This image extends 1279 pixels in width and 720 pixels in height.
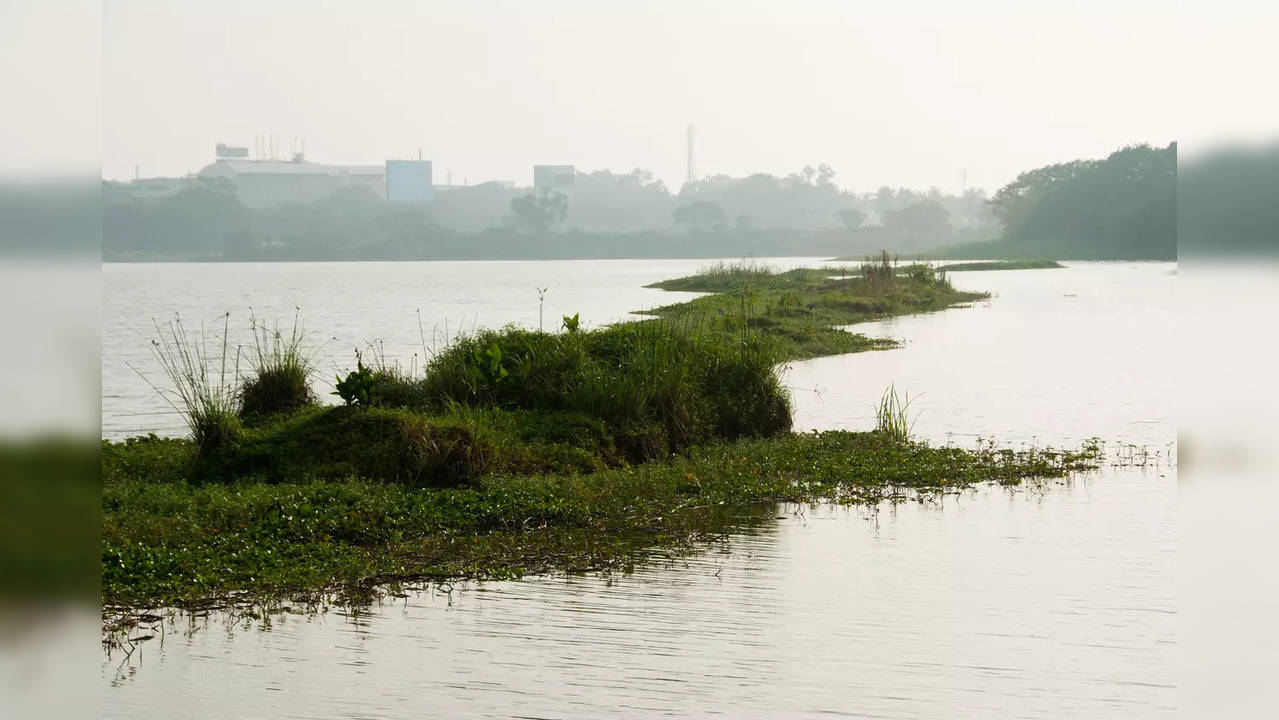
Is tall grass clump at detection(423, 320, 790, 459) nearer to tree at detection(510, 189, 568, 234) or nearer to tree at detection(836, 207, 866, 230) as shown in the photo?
tree at detection(510, 189, 568, 234)

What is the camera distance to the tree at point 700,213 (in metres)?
106

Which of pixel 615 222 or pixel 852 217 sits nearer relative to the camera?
pixel 852 217

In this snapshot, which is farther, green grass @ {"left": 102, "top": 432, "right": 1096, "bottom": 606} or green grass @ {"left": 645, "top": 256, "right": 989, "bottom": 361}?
green grass @ {"left": 645, "top": 256, "right": 989, "bottom": 361}

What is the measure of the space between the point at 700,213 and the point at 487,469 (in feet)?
324

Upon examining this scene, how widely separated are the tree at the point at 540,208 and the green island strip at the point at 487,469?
9249 centimetres

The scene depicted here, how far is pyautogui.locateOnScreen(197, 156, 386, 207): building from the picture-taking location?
10375 cm

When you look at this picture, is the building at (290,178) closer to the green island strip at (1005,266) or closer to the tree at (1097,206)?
the tree at (1097,206)

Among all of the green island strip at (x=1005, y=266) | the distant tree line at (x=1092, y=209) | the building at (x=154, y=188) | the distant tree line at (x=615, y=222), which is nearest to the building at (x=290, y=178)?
the distant tree line at (x=615, y=222)

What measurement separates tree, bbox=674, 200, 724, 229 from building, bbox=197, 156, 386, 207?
2685 centimetres

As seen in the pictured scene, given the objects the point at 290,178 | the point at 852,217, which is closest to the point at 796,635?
the point at 852,217

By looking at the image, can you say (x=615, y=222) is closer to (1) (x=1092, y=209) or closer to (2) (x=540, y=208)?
(2) (x=540, y=208)

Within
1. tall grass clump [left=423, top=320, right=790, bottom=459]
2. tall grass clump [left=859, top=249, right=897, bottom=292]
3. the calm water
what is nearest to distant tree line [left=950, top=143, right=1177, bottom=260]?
tall grass clump [left=859, top=249, right=897, bottom=292]

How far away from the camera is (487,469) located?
29.5 feet
